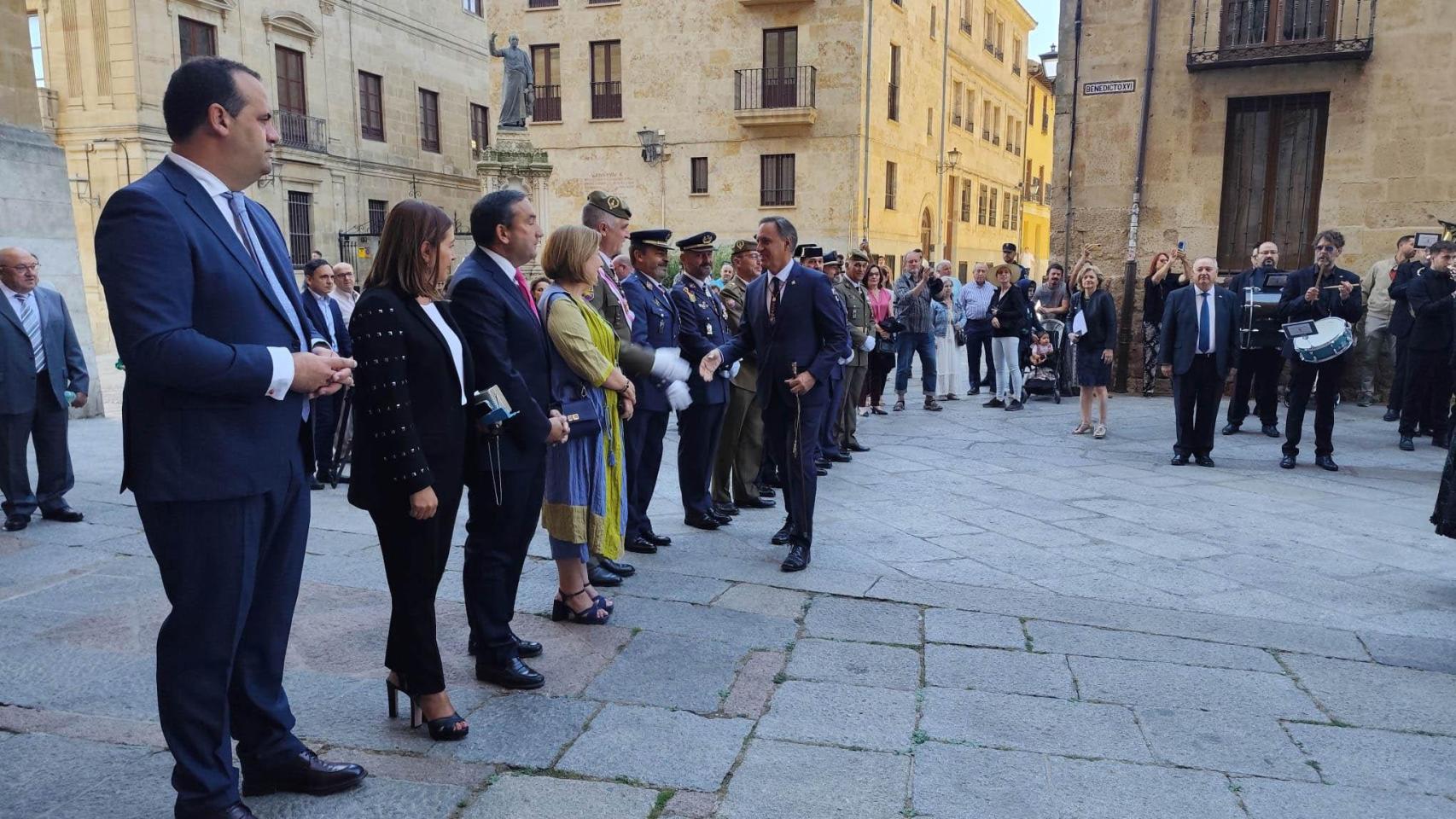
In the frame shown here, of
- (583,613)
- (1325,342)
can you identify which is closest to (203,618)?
(583,613)

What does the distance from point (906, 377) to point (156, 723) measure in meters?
10.2

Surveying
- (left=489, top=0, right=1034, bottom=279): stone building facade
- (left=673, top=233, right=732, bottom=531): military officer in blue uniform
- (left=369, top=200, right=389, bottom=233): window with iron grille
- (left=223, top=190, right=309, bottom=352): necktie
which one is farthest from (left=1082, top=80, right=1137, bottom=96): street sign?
(left=369, top=200, right=389, bottom=233): window with iron grille

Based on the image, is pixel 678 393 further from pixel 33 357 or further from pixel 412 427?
pixel 33 357

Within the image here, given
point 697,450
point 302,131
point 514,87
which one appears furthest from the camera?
point 302,131

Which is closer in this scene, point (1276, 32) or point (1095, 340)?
point (1095, 340)

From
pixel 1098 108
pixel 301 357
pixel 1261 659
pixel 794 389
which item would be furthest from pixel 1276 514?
pixel 1098 108

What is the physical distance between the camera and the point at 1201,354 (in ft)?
28.9

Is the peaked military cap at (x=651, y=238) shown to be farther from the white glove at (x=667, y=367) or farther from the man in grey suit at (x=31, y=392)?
the man in grey suit at (x=31, y=392)

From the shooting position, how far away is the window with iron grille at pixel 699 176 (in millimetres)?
28609

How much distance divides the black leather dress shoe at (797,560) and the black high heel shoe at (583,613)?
1.22m

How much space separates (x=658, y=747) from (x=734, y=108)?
2645 cm

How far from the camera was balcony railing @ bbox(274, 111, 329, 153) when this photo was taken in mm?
24875

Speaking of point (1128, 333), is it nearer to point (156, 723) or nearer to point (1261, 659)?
point (1261, 659)

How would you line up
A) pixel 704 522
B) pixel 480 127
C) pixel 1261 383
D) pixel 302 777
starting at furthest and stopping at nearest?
pixel 480 127
pixel 1261 383
pixel 704 522
pixel 302 777
